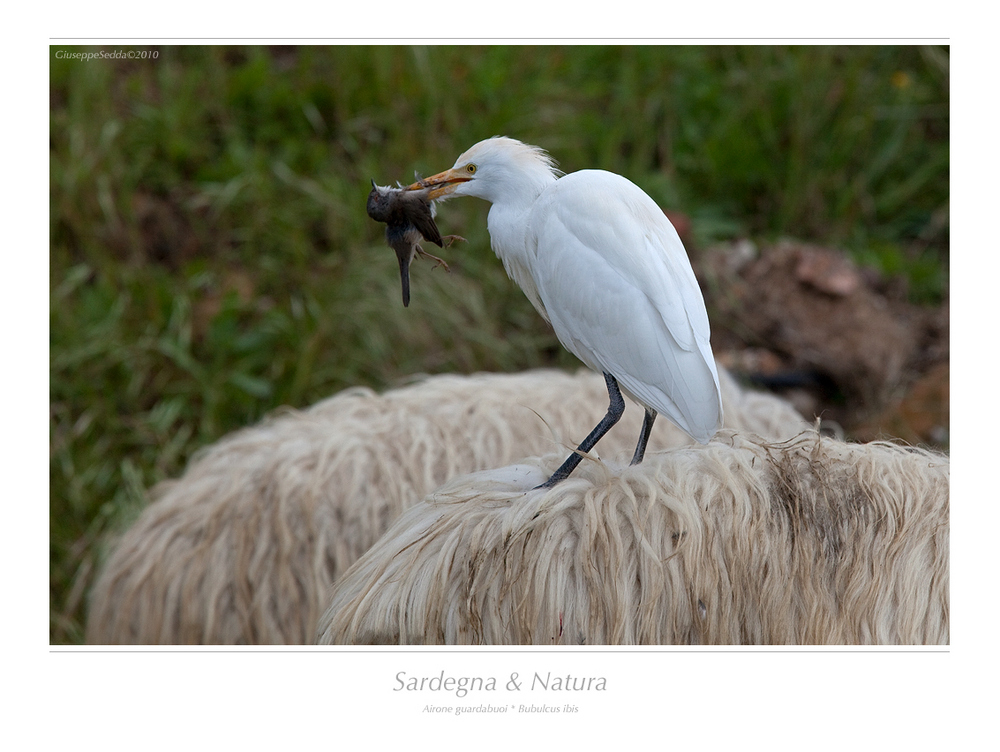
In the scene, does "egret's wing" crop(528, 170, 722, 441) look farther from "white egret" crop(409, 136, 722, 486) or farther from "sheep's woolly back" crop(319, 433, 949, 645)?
"sheep's woolly back" crop(319, 433, 949, 645)

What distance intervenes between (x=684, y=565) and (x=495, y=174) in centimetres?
48

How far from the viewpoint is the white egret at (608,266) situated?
0.83 m

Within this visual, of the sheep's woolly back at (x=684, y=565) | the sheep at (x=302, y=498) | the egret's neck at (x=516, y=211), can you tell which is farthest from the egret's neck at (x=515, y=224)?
the sheep at (x=302, y=498)

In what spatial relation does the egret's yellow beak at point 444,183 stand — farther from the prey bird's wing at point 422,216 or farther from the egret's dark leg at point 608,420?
the egret's dark leg at point 608,420

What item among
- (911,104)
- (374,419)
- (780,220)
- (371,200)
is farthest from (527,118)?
(371,200)

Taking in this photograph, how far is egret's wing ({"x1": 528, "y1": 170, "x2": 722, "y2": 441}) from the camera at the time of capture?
0.83 meters

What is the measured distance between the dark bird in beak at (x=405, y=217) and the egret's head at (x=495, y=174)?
14 millimetres

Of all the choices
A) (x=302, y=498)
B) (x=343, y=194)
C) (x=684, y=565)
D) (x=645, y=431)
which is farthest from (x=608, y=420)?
(x=343, y=194)

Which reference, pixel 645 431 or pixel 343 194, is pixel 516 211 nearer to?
pixel 645 431

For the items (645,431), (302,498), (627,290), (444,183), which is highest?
(444,183)

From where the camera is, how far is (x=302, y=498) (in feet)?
4.81

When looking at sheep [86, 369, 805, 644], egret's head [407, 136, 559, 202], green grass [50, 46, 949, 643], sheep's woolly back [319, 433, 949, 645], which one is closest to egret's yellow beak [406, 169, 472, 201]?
egret's head [407, 136, 559, 202]

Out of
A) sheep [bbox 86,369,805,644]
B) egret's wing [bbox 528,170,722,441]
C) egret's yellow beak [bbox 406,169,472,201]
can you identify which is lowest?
sheep [bbox 86,369,805,644]
